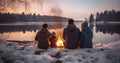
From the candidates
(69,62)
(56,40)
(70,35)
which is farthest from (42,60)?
(56,40)

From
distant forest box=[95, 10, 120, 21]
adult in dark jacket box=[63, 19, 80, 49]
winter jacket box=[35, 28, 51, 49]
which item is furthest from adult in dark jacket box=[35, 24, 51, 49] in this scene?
distant forest box=[95, 10, 120, 21]

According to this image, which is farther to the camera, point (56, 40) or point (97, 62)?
point (56, 40)

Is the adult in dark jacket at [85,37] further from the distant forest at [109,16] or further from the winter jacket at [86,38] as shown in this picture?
the distant forest at [109,16]

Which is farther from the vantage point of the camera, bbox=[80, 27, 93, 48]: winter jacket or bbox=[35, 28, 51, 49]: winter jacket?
bbox=[35, 28, 51, 49]: winter jacket

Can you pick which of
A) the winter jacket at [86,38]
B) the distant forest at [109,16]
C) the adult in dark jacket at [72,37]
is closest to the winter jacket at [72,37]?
the adult in dark jacket at [72,37]

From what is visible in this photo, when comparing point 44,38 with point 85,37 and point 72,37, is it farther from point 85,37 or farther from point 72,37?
point 85,37

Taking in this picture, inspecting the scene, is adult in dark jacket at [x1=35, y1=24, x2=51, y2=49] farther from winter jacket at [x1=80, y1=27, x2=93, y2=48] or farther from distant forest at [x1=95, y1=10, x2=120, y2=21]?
distant forest at [x1=95, y1=10, x2=120, y2=21]

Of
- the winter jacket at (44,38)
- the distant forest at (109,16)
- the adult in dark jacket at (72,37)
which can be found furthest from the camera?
the distant forest at (109,16)

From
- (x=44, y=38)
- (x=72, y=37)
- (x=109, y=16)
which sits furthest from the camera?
(x=109, y=16)

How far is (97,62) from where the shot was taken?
10281 mm

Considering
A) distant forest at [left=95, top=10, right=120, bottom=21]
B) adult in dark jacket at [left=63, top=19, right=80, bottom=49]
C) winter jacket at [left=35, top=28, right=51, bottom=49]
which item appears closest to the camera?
adult in dark jacket at [left=63, top=19, right=80, bottom=49]

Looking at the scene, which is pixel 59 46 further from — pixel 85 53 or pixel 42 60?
pixel 42 60

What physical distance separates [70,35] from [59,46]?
149 cm

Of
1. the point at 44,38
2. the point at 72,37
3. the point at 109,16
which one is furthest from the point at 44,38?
the point at 109,16
